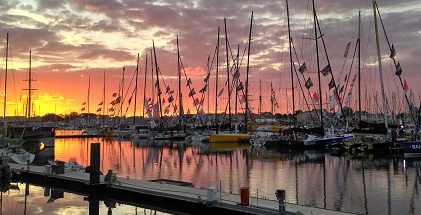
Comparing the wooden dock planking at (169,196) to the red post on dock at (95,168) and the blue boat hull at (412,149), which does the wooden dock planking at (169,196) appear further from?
the blue boat hull at (412,149)

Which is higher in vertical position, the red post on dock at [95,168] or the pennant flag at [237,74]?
the pennant flag at [237,74]

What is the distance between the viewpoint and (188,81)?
325ft

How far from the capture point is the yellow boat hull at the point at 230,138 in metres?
80.2

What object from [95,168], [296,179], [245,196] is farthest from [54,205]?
[296,179]

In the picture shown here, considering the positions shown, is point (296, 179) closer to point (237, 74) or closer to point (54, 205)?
point (54, 205)

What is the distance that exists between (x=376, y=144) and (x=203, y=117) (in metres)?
69.0

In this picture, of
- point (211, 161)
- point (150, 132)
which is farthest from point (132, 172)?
point (150, 132)

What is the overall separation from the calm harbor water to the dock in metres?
0.76

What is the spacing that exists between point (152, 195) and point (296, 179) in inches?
595

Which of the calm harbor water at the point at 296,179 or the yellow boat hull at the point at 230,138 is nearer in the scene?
the calm harbor water at the point at 296,179

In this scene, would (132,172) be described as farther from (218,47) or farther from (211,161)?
(218,47)

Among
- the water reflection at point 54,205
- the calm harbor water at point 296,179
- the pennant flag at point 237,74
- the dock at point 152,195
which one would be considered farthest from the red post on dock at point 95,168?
the pennant flag at point 237,74

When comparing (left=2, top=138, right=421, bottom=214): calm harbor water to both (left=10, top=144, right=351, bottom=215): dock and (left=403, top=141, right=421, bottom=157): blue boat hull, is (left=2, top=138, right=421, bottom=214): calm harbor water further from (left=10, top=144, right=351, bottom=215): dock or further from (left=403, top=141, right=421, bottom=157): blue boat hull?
(left=403, top=141, right=421, bottom=157): blue boat hull

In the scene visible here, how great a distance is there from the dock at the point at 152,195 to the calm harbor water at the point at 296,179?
29.7 inches
